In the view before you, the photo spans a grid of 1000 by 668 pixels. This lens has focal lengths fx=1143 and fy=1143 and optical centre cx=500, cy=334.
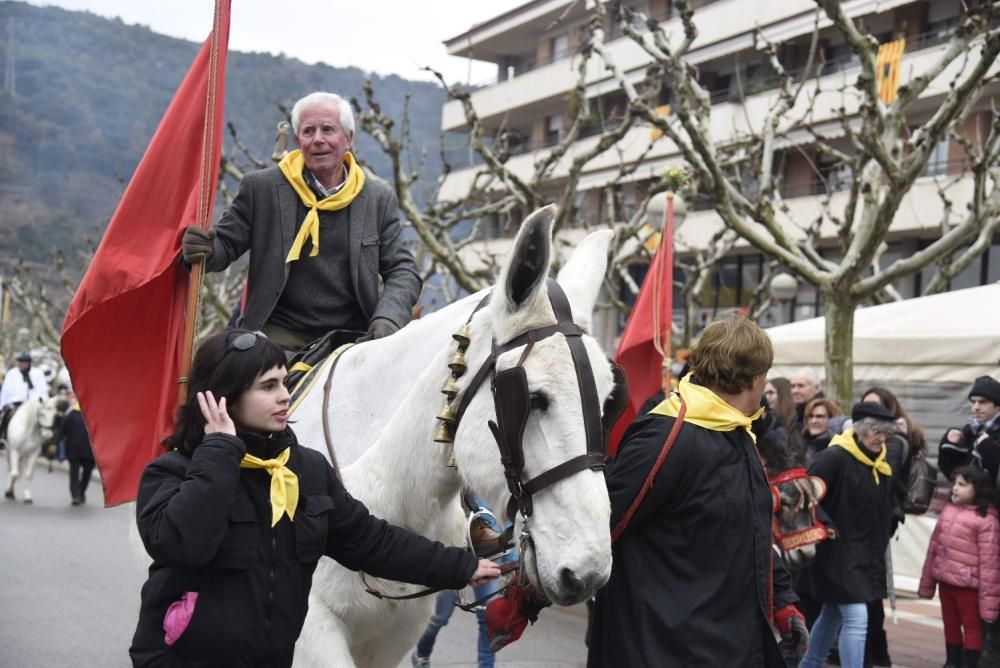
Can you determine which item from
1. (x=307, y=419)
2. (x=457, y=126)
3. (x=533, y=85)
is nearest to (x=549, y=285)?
(x=307, y=419)

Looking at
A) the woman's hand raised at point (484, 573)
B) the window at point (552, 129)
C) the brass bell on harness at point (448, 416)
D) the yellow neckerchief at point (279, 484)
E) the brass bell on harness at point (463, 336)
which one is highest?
the window at point (552, 129)

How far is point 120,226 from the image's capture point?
409cm

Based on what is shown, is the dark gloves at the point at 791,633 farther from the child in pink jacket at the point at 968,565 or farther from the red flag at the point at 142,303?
the child in pink jacket at the point at 968,565

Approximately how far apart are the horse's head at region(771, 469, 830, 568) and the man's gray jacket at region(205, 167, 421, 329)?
226cm

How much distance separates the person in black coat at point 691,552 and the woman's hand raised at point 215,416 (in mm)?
1323

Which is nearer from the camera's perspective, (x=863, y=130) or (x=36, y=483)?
(x=863, y=130)

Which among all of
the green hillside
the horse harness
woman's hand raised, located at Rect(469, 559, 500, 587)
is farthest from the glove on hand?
the green hillside

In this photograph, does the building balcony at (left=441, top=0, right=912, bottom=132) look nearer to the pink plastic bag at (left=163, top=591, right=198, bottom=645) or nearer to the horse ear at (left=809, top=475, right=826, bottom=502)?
the horse ear at (left=809, top=475, right=826, bottom=502)

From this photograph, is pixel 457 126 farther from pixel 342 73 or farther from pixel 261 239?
pixel 342 73

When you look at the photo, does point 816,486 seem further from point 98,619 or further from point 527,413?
point 98,619

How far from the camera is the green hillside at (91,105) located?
9181cm

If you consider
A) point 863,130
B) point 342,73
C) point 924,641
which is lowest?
point 924,641

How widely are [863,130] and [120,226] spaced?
876 cm

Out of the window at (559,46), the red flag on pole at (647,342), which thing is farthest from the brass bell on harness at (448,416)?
the window at (559,46)
